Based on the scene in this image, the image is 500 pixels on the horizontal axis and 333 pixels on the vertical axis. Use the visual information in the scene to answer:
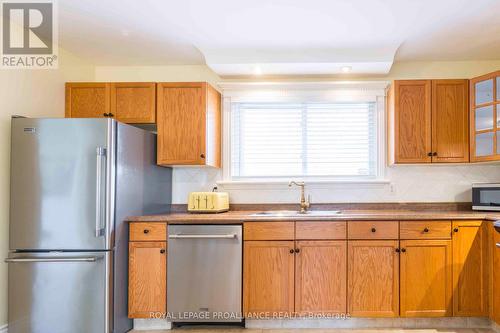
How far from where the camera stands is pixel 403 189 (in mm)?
3518

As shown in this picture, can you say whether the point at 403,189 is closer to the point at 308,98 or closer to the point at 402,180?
the point at 402,180

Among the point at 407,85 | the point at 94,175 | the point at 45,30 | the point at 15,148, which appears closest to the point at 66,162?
the point at 94,175

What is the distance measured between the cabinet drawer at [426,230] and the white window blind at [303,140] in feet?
2.70

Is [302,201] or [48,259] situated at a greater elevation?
[302,201]

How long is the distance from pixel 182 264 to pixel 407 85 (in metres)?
2.51

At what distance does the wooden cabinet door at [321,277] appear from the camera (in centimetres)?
283

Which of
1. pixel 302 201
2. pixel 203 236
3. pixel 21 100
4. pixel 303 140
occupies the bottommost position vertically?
pixel 203 236

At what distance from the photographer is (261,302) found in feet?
9.32

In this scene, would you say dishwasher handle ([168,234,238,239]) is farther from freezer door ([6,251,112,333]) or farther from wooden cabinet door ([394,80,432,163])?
wooden cabinet door ([394,80,432,163])

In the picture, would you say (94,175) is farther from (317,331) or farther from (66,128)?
(317,331)

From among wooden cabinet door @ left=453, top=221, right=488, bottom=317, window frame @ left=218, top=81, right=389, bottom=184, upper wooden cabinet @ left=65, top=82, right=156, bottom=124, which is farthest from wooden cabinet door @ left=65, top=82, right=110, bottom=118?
wooden cabinet door @ left=453, top=221, right=488, bottom=317

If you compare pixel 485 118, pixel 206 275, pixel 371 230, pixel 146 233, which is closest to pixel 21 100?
pixel 146 233

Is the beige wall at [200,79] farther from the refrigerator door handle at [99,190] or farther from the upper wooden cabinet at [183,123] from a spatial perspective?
the refrigerator door handle at [99,190]

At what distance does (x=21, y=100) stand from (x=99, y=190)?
3.29 feet
